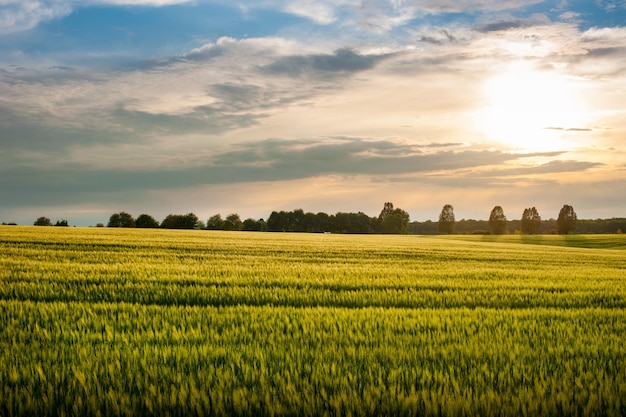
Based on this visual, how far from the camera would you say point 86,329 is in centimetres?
728

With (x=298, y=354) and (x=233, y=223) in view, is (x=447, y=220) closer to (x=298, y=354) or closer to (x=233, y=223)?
(x=233, y=223)

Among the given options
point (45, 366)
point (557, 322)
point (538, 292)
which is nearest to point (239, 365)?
point (45, 366)

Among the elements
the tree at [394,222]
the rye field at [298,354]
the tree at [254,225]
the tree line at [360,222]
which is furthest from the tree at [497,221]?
the rye field at [298,354]

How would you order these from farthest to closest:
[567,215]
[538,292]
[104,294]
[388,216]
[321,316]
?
[388,216] → [567,215] → [538,292] → [104,294] → [321,316]

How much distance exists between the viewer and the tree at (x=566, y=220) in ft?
447

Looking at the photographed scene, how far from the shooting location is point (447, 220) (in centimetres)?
15412

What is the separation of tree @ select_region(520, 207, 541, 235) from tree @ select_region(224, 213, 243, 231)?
86237mm

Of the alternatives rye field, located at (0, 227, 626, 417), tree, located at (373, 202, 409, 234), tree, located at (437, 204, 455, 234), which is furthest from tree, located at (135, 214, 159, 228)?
rye field, located at (0, 227, 626, 417)

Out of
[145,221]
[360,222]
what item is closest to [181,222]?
[145,221]

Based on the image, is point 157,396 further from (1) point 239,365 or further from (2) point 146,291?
(2) point 146,291

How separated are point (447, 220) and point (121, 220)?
9972 cm

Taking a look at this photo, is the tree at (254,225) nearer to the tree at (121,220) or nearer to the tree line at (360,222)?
the tree line at (360,222)

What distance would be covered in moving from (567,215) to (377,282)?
14084cm

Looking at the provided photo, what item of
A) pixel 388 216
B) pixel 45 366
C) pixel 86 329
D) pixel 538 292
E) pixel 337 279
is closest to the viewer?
pixel 45 366
